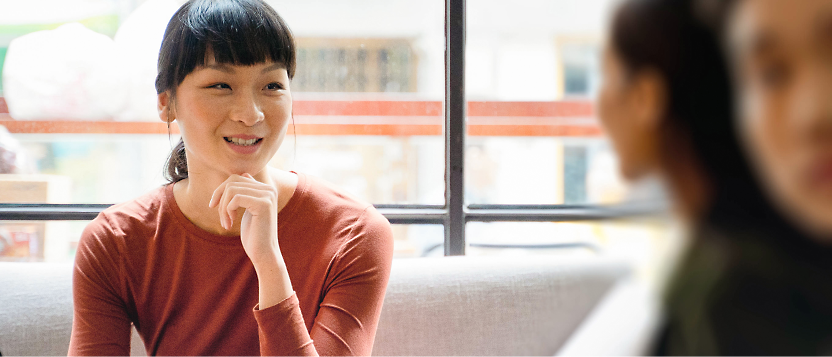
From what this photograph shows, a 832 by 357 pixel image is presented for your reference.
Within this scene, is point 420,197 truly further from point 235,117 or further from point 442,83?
point 235,117

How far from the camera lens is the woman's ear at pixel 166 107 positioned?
83 cm

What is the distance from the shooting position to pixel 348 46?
4.79 ft

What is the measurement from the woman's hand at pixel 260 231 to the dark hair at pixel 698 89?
0.74 m

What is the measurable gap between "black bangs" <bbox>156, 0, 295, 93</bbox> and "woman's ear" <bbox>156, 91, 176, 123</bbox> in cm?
3

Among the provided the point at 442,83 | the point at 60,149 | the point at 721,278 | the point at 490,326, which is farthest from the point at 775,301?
the point at 60,149

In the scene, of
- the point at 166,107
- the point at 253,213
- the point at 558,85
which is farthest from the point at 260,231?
the point at 558,85

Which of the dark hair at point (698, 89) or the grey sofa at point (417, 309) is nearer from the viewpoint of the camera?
the dark hair at point (698, 89)

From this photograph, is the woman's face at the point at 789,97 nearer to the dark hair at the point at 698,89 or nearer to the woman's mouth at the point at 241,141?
the dark hair at the point at 698,89

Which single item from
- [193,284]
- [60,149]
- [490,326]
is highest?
[60,149]

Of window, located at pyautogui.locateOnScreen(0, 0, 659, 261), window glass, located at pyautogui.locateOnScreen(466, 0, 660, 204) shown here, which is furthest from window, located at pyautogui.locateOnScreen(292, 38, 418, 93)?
window glass, located at pyautogui.locateOnScreen(466, 0, 660, 204)

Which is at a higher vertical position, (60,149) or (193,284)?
(60,149)

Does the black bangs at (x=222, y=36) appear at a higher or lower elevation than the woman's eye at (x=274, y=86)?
higher

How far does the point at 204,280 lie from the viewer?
33.9 inches

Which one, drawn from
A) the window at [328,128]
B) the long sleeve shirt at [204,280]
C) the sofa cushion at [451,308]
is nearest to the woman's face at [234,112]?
the long sleeve shirt at [204,280]
